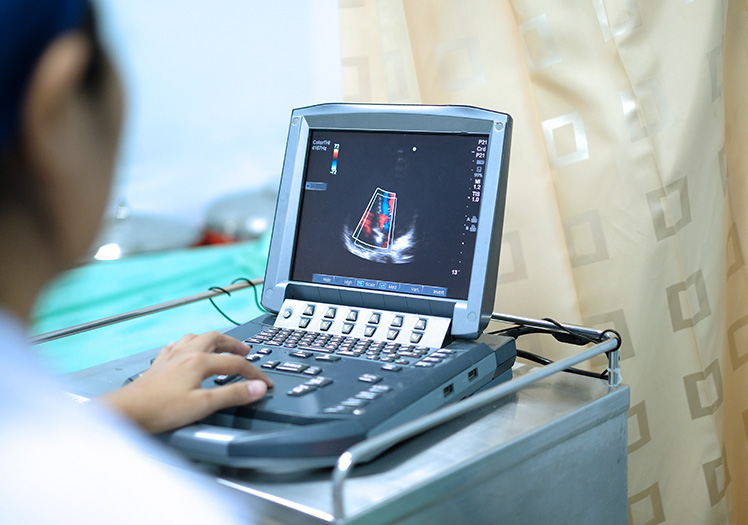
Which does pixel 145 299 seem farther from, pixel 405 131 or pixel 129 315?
pixel 405 131

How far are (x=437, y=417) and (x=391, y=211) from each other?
13.9 inches

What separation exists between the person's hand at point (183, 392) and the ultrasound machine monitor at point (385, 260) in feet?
0.08

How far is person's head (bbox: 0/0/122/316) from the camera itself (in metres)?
0.24

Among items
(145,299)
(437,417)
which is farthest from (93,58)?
(145,299)

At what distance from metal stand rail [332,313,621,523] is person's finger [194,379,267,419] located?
0.38ft

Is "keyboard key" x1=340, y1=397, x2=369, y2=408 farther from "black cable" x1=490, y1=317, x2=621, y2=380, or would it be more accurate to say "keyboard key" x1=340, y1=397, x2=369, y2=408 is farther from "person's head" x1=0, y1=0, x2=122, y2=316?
"person's head" x1=0, y1=0, x2=122, y2=316

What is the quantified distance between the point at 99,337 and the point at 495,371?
3.57ft

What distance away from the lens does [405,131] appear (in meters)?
0.98

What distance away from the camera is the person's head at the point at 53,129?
24 centimetres

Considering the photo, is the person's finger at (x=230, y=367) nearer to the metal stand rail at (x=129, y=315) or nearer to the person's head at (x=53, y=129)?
the metal stand rail at (x=129, y=315)

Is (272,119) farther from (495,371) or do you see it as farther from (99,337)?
(495,371)

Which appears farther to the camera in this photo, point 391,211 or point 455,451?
point 391,211

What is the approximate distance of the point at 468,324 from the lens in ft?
2.98

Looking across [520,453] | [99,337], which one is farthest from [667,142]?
[99,337]
